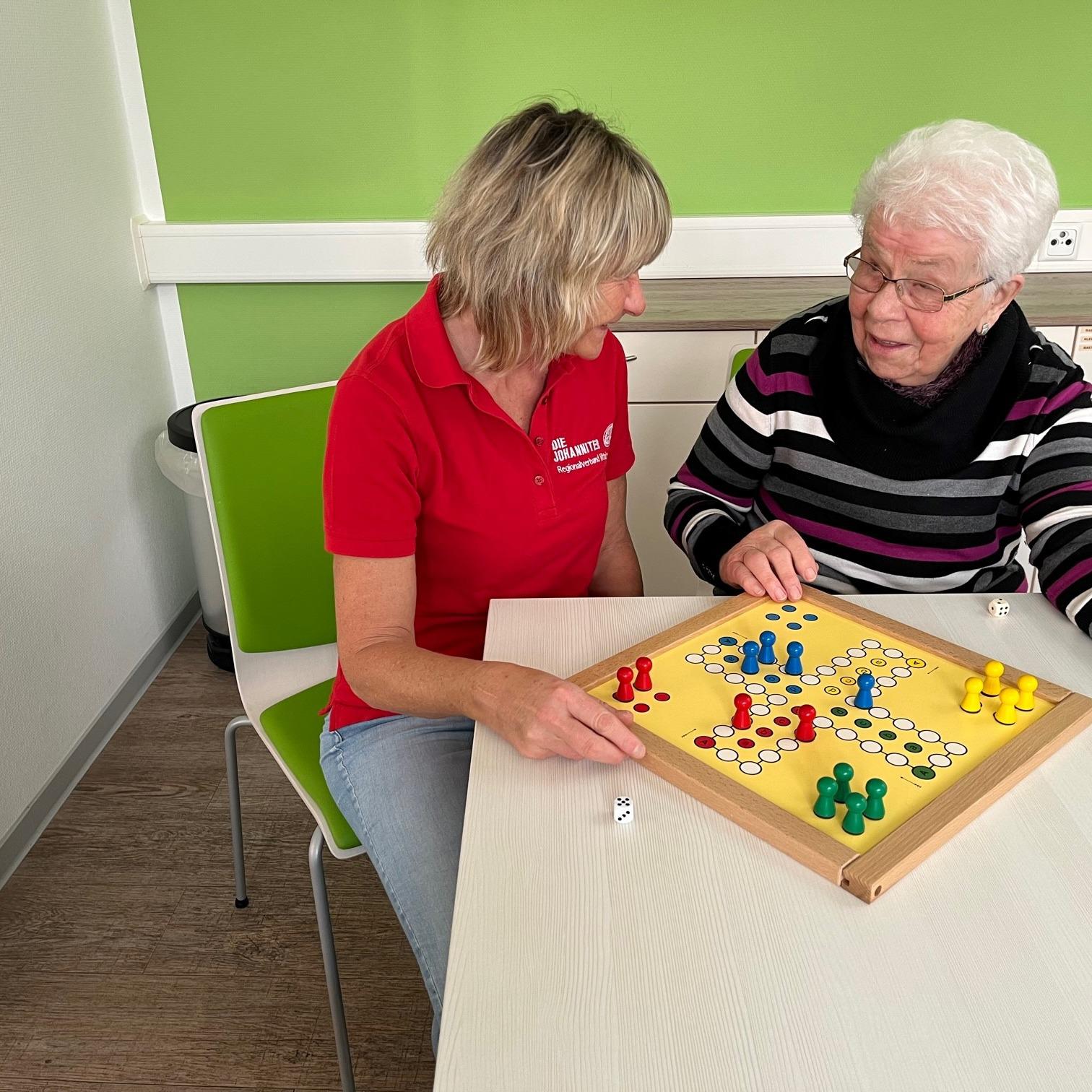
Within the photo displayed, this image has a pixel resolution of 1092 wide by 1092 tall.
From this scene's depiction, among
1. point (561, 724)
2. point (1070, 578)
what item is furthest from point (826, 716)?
point (1070, 578)

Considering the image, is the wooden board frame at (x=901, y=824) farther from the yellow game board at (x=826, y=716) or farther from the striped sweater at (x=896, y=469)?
the striped sweater at (x=896, y=469)

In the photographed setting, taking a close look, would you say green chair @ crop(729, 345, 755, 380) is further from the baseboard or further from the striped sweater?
the baseboard

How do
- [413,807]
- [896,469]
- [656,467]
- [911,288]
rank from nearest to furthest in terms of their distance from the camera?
[413,807], [911,288], [896,469], [656,467]

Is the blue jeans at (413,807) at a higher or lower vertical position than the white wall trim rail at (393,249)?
lower

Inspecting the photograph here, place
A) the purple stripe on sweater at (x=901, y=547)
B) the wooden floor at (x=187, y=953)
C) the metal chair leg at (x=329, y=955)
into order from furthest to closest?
the wooden floor at (x=187, y=953) → the purple stripe on sweater at (x=901, y=547) → the metal chair leg at (x=329, y=955)

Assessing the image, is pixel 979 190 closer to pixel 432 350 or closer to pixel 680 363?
pixel 432 350

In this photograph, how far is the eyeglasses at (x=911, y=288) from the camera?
1.32m

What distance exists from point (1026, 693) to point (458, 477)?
2.32 ft

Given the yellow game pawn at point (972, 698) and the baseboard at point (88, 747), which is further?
the baseboard at point (88, 747)

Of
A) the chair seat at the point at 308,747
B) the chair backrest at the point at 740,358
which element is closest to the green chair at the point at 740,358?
the chair backrest at the point at 740,358

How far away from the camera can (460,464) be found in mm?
1300

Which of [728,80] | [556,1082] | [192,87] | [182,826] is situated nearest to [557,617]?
[556,1082]

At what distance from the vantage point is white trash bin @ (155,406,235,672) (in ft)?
8.14

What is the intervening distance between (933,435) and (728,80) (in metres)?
1.46
